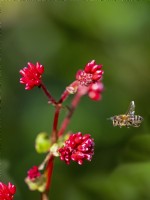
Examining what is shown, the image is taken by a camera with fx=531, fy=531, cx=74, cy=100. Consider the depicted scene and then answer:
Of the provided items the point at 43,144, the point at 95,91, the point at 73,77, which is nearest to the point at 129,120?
the point at 95,91

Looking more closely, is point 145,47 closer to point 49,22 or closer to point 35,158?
point 49,22

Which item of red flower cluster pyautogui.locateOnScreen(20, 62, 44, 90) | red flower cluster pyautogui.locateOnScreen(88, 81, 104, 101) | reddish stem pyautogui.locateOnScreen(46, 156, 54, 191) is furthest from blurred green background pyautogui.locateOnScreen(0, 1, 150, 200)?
red flower cluster pyautogui.locateOnScreen(20, 62, 44, 90)

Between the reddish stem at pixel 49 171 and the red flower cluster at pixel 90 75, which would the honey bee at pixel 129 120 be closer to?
the red flower cluster at pixel 90 75

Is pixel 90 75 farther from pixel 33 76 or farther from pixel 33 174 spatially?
pixel 33 174

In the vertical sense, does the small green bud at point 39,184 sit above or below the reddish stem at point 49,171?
below

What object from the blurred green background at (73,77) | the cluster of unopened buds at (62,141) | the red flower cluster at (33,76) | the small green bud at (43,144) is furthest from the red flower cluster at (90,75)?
the blurred green background at (73,77)

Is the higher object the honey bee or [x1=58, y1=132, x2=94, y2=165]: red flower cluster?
the honey bee

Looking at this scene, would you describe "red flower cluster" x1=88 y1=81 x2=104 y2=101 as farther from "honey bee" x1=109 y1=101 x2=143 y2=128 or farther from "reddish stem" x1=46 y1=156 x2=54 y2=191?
"reddish stem" x1=46 y1=156 x2=54 y2=191
